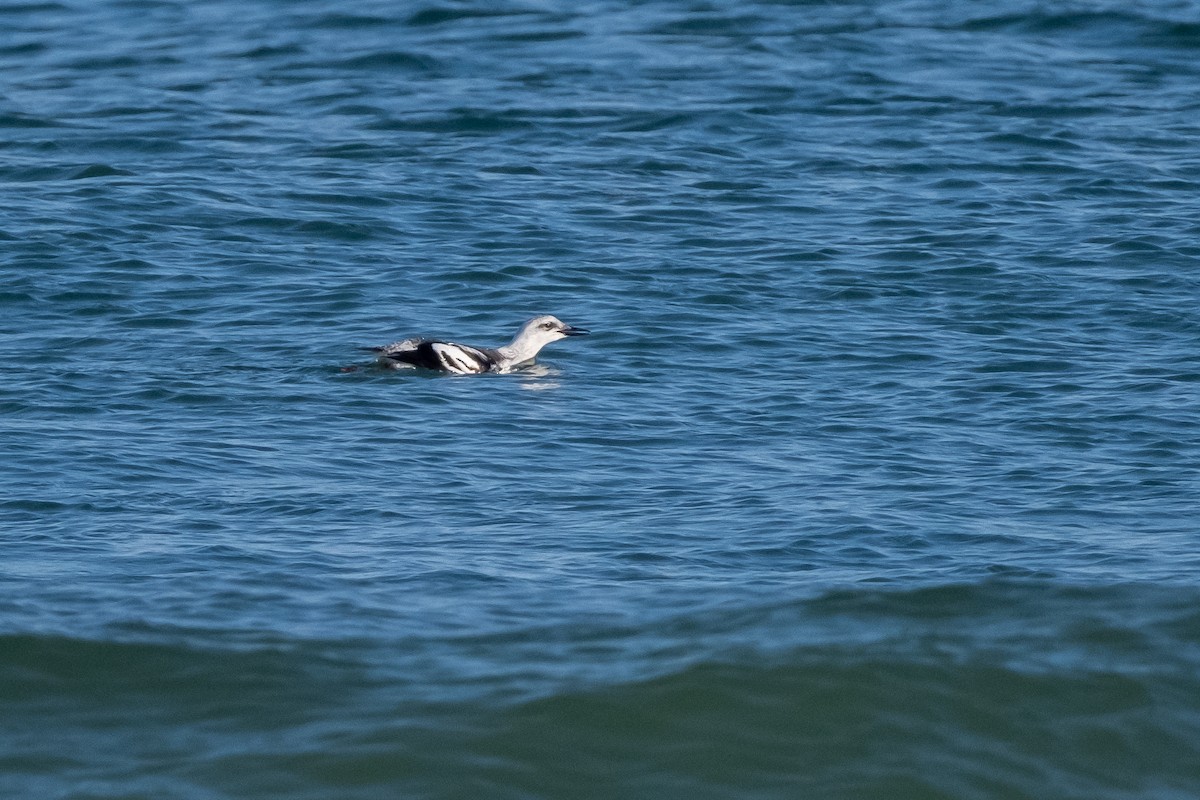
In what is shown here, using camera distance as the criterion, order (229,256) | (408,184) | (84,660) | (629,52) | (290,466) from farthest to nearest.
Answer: (629,52)
(408,184)
(229,256)
(290,466)
(84,660)

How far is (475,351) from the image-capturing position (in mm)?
15469

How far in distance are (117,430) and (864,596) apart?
18.9 ft

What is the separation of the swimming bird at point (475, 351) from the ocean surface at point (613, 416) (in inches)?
9.6

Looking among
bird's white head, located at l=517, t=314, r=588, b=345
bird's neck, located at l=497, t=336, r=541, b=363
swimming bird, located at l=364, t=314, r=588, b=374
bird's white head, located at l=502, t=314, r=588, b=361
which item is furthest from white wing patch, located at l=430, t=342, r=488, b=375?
bird's white head, located at l=517, t=314, r=588, b=345

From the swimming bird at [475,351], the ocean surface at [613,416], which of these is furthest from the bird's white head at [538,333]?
the ocean surface at [613,416]

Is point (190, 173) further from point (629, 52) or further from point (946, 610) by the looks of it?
point (946, 610)

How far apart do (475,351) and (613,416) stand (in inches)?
82.1

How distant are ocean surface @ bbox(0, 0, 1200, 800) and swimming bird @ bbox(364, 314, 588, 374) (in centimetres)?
24

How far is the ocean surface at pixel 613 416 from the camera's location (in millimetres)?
8430

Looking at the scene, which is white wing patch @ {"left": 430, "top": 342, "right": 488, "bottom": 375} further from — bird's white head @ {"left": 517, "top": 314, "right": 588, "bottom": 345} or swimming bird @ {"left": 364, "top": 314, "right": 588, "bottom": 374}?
bird's white head @ {"left": 517, "top": 314, "right": 588, "bottom": 345}

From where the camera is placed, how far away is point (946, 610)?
31.1 feet

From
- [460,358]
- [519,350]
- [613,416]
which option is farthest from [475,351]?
[613,416]

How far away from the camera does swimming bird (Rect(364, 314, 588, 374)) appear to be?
14.9m

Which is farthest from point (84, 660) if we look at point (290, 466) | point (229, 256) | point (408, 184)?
point (408, 184)
